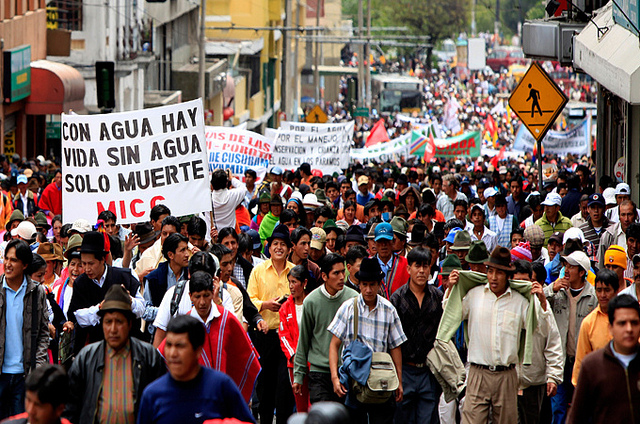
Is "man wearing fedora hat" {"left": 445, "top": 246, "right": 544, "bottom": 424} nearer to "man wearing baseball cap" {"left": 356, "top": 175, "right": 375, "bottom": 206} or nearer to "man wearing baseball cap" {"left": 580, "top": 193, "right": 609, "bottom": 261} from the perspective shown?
"man wearing baseball cap" {"left": 580, "top": 193, "right": 609, "bottom": 261}

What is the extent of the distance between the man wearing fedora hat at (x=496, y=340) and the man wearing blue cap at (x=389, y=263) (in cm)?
149

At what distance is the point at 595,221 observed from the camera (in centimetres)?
1278

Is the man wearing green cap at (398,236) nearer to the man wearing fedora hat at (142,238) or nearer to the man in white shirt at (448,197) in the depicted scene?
the man wearing fedora hat at (142,238)

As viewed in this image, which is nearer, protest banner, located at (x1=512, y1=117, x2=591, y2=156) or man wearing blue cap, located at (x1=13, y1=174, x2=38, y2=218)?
man wearing blue cap, located at (x1=13, y1=174, x2=38, y2=218)

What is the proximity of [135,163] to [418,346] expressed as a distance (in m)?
4.60

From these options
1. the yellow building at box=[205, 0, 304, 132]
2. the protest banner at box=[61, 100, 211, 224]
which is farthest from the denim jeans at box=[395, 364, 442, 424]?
the yellow building at box=[205, 0, 304, 132]

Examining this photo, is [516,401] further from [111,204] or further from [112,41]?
[112,41]

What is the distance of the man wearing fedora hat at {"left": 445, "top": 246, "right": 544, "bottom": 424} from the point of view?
26.8 feet

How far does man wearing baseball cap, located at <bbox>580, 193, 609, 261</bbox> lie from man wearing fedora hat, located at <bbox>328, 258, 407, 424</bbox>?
16.6ft

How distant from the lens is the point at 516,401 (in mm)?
8250

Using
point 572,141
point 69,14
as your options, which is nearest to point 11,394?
point 572,141

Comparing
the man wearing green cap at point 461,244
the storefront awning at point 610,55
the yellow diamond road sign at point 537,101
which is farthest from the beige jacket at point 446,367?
the storefront awning at point 610,55

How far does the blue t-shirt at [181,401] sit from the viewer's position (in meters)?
5.75

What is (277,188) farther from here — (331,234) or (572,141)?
(572,141)
